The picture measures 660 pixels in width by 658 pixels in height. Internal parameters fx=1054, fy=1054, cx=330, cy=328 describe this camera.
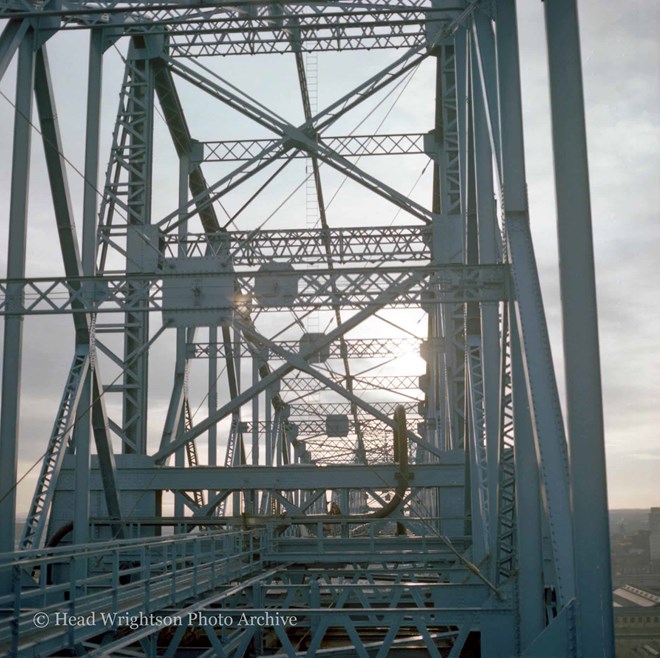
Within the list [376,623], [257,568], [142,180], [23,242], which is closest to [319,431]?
[142,180]

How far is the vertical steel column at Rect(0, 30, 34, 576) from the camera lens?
19312mm

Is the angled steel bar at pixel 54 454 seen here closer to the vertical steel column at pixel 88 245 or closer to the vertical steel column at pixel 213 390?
the vertical steel column at pixel 88 245

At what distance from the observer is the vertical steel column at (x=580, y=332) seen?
30.9ft

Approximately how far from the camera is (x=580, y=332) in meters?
9.84

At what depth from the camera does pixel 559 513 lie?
10344 mm

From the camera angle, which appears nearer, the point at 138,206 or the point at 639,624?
the point at 639,624

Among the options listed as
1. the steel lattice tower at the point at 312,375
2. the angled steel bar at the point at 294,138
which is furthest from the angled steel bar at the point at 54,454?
the angled steel bar at the point at 294,138

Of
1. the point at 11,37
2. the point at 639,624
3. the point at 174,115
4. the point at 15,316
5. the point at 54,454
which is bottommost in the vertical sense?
the point at 639,624

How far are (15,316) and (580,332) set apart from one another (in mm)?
12003

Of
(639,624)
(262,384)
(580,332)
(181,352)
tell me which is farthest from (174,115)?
(639,624)

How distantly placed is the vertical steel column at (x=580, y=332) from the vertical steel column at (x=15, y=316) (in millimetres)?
11711

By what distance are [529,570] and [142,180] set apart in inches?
778

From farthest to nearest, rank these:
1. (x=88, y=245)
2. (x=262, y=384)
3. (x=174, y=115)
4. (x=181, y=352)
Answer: (x=181, y=352)
(x=174, y=115)
(x=262, y=384)
(x=88, y=245)

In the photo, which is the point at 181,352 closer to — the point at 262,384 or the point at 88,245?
the point at 262,384
